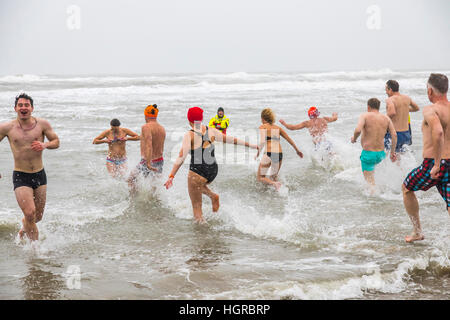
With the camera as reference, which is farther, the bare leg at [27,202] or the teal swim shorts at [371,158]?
→ the teal swim shorts at [371,158]

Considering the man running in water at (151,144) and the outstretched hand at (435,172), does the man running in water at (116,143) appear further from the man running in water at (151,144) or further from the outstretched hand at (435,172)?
the outstretched hand at (435,172)

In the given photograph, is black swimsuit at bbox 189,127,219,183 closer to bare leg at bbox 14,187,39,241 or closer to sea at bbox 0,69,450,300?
sea at bbox 0,69,450,300

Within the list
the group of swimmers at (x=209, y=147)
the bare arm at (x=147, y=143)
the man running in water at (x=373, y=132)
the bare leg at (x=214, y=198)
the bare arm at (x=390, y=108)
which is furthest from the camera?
the bare arm at (x=390, y=108)

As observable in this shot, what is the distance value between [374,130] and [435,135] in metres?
3.07

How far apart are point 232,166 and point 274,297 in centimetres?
660

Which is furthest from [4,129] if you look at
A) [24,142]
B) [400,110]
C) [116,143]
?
[400,110]

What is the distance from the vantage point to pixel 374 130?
7512 millimetres

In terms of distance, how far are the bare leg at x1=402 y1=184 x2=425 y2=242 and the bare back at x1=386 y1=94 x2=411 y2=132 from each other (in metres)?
3.32

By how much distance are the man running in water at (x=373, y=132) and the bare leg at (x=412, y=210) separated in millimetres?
2343

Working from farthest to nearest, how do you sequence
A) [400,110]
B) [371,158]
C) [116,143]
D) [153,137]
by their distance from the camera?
[116,143], [400,110], [371,158], [153,137]

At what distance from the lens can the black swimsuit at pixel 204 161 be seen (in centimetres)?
604

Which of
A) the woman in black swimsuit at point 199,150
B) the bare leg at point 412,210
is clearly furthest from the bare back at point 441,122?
the woman in black swimsuit at point 199,150

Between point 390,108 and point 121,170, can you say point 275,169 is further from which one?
point 121,170

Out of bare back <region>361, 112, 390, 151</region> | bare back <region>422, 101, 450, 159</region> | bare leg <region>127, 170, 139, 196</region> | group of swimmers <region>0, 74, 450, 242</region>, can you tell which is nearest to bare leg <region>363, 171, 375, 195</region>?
group of swimmers <region>0, 74, 450, 242</region>
